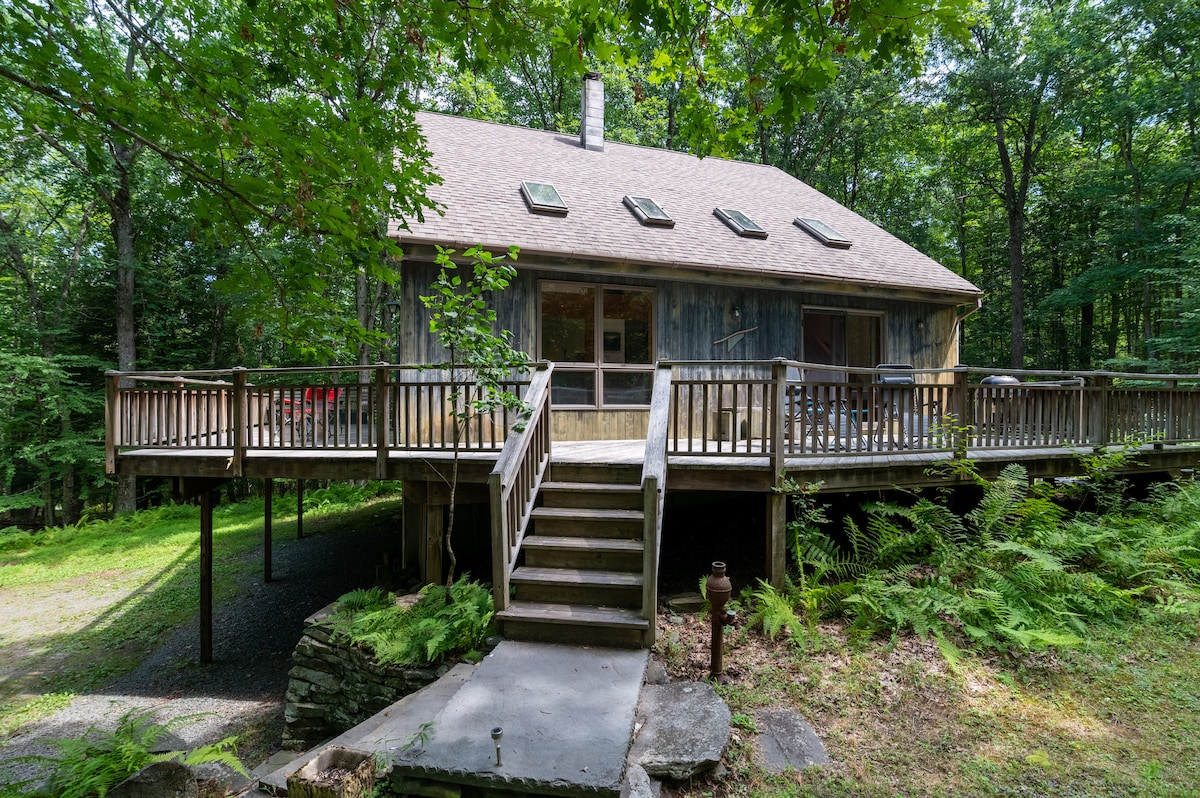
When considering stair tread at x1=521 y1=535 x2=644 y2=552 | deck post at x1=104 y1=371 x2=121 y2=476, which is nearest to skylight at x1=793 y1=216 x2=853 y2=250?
stair tread at x1=521 y1=535 x2=644 y2=552

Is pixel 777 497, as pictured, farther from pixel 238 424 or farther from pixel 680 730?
pixel 238 424

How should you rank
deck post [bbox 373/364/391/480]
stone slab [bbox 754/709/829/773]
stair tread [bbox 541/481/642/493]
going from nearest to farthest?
1. stone slab [bbox 754/709/829/773]
2. stair tread [bbox 541/481/642/493]
3. deck post [bbox 373/364/391/480]

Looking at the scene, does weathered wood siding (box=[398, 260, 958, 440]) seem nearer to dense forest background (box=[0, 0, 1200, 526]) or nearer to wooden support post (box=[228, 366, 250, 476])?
dense forest background (box=[0, 0, 1200, 526])

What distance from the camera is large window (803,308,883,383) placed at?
32.4 ft

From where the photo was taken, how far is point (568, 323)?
809cm

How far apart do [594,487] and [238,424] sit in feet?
13.1

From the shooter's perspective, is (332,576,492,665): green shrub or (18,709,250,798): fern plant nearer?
(18,709,250,798): fern plant

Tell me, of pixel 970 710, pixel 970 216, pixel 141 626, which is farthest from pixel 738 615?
pixel 970 216

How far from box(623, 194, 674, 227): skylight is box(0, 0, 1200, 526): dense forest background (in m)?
2.34

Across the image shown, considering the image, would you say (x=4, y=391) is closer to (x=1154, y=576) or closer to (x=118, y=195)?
(x=118, y=195)

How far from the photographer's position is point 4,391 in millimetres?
12695

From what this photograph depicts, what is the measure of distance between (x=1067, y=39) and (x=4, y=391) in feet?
93.5

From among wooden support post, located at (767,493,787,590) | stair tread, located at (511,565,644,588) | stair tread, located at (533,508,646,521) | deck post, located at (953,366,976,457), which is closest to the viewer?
stair tread, located at (511,565,644,588)

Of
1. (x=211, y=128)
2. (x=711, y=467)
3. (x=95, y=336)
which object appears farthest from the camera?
(x=95, y=336)
